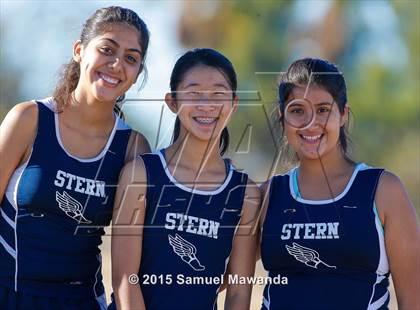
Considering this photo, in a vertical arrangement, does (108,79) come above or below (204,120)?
above

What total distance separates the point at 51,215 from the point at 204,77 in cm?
90

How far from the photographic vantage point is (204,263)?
3.48 metres

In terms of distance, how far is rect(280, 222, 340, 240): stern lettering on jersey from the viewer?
3469 mm

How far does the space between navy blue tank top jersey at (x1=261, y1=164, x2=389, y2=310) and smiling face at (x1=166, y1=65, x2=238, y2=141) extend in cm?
49

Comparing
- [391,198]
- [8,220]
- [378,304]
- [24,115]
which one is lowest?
[378,304]

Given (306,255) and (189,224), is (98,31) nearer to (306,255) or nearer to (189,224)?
(189,224)

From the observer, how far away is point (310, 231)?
3502 millimetres

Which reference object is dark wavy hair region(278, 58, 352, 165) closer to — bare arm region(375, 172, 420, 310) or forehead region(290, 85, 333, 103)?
forehead region(290, 85, 333, 103)

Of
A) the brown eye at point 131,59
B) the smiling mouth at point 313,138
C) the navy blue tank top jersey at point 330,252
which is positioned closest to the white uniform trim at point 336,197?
the navy blue tank top jersey at point 330,252

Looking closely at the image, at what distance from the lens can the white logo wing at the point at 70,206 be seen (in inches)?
136

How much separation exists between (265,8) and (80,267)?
14.0 metres

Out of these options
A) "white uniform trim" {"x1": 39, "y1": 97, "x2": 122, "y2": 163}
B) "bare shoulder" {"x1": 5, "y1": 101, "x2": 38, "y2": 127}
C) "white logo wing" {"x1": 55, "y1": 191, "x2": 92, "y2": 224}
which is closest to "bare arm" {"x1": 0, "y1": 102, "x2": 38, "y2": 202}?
"bare shoulder" {"x1": 5, "y1": 101, "x2": 38, "y2": 127}

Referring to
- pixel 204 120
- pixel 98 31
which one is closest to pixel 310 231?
pixel 204 120

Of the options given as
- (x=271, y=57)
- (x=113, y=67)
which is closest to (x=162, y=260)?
(x=113, y=67)
